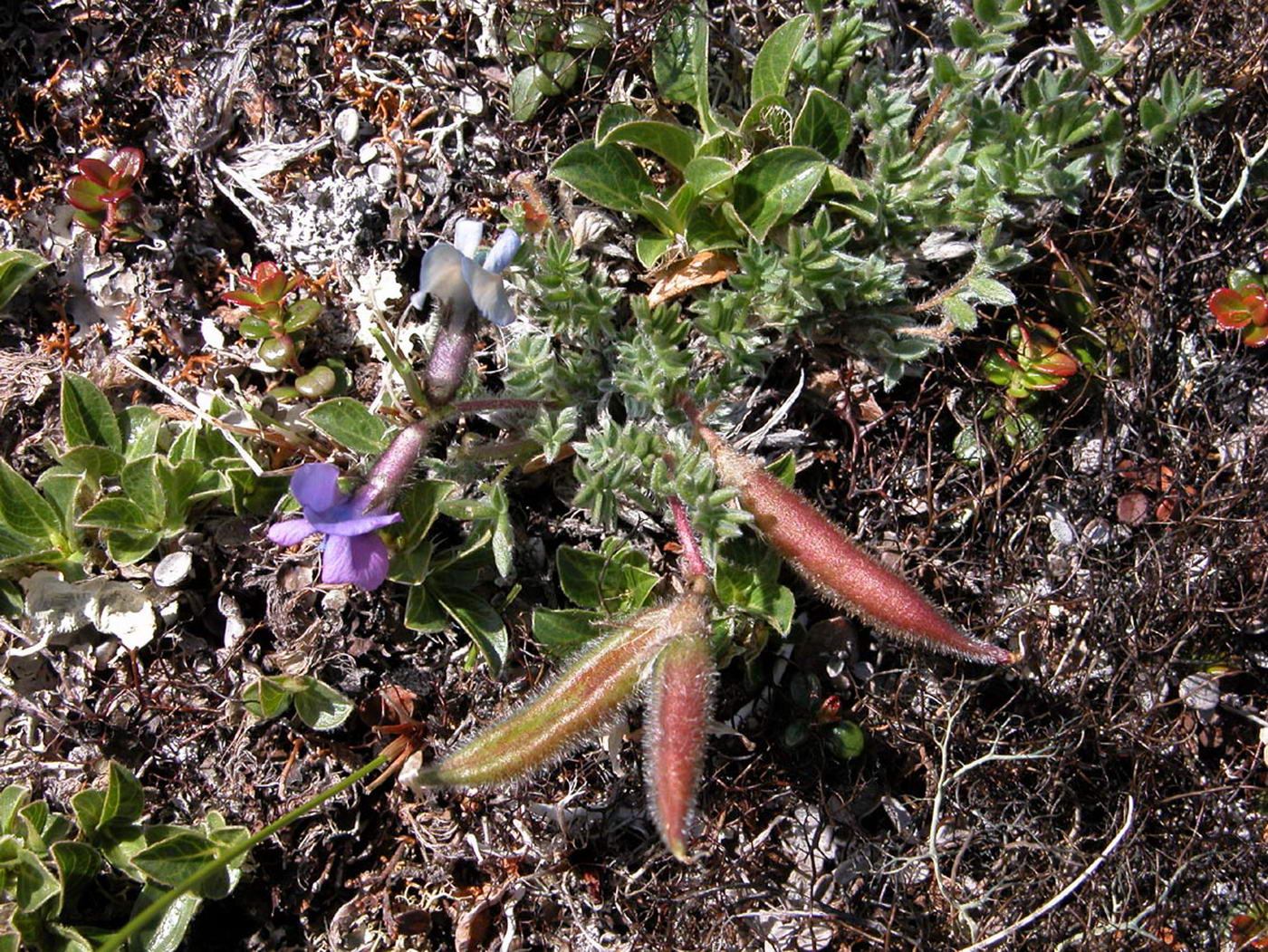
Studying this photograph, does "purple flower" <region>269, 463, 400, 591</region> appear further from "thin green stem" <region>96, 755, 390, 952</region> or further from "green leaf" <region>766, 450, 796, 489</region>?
"green leaf" <region>766, 450, 796, 489</region>

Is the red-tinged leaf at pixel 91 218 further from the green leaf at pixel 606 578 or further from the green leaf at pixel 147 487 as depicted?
the green leaf at pixel 606 578

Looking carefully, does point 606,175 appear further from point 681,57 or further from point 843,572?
point 843,572

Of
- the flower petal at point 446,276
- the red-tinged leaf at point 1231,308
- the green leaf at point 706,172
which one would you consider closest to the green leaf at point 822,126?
the green leaf at point 706,172

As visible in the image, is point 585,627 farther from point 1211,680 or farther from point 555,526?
point 1211,680

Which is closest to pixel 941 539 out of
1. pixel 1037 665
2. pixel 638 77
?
pixel 1037 665

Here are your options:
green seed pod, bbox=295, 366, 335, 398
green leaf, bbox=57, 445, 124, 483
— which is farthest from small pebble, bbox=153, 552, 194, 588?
green seed pod, bbox=295, 366, 335, 398

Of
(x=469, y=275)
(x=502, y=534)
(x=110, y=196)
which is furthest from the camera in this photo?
(x=110, y=196)

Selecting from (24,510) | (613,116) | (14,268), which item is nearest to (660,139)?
(613,116)
